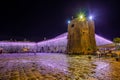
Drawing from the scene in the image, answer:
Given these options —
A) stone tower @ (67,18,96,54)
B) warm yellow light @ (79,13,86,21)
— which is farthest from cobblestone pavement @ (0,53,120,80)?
warm yellow light @ (79,13,86,21)

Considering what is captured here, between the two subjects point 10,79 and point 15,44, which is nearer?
point 10,79

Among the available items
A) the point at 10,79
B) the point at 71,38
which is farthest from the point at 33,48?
the point at 10,79

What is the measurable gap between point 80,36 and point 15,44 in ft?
65.6

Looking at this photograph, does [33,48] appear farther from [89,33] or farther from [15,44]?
[89,33]

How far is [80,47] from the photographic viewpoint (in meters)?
26.3

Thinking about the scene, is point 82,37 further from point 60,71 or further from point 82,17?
point 60,71

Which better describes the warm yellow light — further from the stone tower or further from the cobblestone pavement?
the cobblestone pavement

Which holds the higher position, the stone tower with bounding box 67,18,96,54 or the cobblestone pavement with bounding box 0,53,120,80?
the stone tower with bounding box 67,18,96,54

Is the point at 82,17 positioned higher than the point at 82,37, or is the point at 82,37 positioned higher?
the point at 82,17

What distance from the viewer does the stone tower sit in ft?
86.3

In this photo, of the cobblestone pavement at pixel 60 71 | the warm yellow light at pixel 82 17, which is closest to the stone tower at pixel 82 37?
the warm yellow light at pixel 82 17

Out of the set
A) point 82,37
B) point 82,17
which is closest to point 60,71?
point 82,37

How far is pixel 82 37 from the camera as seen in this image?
1042 inches

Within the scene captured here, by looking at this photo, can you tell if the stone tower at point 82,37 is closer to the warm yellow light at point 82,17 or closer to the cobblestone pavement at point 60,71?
the warm yellow light at point 82,17
